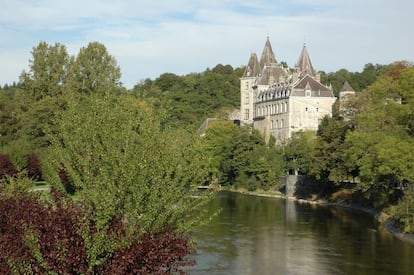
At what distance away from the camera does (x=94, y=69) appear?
60.9m

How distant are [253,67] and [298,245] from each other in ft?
206

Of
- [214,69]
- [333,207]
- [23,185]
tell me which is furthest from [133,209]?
[214,69]

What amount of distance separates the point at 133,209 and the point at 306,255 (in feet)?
57.8

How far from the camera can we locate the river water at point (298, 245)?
1014 inches

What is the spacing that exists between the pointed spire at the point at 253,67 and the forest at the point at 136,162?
39.9 ft

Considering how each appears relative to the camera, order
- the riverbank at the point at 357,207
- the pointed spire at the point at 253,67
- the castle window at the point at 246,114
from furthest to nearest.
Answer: the castle window at the point at 246,114 → the pointed spire at the point at 253,67 → the riverbank at the point at 357,207

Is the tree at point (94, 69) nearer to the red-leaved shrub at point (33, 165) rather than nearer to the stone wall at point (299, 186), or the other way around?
the red-leaved shrub at point (33, 165)

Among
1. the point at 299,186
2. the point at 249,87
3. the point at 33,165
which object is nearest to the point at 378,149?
the point at 299,186

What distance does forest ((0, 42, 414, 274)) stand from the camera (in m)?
11.3

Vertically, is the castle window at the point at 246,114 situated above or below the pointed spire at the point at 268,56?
below

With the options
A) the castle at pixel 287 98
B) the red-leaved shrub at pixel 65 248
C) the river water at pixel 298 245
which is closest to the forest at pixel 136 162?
the red-leaved shrub at pixel 65 248

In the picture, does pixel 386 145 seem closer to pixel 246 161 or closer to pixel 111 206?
pixel 246 161

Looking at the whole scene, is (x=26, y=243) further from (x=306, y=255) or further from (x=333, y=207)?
(x=333, y=207)

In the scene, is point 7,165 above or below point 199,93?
below
